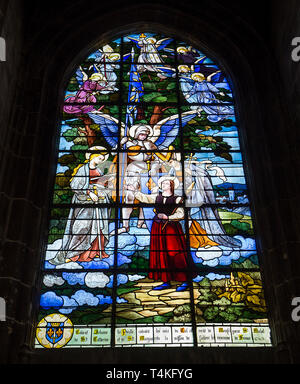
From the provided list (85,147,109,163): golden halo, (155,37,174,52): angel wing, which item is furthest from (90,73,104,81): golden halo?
(85,147,109,163): golden halo

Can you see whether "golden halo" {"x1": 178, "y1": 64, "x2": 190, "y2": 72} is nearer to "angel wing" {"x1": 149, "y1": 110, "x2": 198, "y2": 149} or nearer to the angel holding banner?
"angel wing" {"x1": 149, "y1": 110, "x2": 198, "y2": 149}

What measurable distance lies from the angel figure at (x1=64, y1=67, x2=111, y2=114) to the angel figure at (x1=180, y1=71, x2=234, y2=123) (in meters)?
1.27

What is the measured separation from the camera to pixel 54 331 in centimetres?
648

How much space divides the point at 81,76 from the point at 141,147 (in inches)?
74.5

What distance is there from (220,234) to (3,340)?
2890 millimetres

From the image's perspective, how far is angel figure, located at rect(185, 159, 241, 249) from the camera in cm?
726

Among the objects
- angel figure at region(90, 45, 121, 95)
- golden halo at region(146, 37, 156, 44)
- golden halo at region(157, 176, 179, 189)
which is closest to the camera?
golden halo at region(157, 176, 179, 189)

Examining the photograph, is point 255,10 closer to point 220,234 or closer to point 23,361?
point 220,234

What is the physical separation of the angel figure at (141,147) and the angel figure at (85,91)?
0.22 m

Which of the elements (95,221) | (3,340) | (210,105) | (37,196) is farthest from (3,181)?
(210,105)

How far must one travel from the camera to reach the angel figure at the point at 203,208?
7262 millimetres

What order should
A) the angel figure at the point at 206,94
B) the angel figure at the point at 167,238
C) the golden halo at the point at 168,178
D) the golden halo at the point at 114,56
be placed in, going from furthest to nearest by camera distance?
the golden halo at the point at 114,56 < the angel figure at the point at 206,94 < the golden halo at the point at 168,178 < the angel figure at the point at 167,238

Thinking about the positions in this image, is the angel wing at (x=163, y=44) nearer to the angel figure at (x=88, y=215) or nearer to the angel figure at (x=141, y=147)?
the angel figure at (x=141, y=147)

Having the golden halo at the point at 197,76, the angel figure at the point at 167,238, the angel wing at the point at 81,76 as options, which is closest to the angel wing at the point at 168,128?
the angel figure at the point at 167,238
